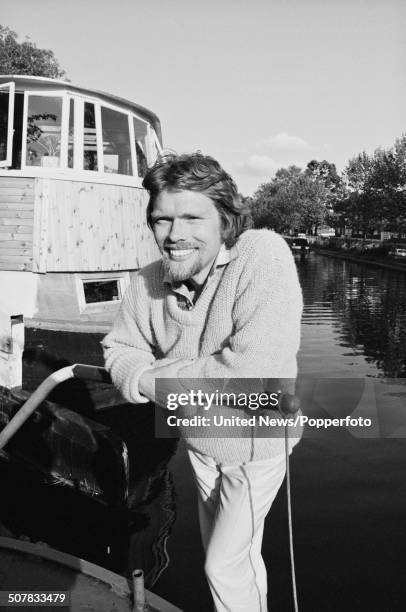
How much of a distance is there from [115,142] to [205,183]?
977cm

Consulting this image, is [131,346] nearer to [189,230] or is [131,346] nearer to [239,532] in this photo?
[189,230]

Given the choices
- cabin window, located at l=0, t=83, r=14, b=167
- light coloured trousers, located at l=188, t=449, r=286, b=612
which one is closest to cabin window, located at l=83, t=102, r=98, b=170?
cabin window, located at l=0, t=83, r=14, b=167

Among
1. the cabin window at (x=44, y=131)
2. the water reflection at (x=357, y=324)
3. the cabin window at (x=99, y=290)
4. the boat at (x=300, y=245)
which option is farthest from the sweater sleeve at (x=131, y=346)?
the boat at (x=300, y=245)

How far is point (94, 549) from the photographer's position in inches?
215

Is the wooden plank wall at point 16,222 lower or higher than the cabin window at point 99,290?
higher

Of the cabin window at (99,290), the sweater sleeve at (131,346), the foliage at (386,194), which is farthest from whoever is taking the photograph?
the foliage at (386,194)

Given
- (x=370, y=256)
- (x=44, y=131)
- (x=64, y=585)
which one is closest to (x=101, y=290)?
(x=44, y=131)

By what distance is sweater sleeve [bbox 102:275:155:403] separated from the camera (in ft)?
8.30

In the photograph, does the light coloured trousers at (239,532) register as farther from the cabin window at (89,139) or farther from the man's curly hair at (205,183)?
the cabin window at (89,139)

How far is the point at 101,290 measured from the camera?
36.5 ft

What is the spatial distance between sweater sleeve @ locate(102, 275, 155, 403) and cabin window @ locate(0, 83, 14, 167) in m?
8.43

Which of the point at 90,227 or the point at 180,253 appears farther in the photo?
the point at 90,227

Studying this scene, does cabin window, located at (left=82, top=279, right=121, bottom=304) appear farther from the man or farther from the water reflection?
the man

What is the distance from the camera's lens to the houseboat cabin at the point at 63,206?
32.6 ft
